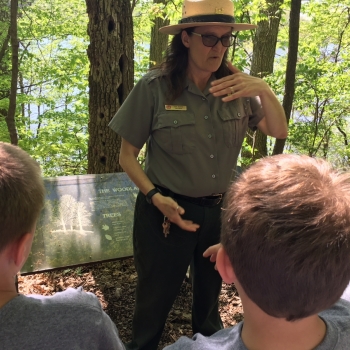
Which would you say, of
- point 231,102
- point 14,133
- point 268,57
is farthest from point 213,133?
point 268,57

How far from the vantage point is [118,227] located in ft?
10.2

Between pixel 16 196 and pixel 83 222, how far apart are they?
2.07 meters

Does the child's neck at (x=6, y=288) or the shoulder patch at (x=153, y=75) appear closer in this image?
the child's neck at (x=6, y=288)

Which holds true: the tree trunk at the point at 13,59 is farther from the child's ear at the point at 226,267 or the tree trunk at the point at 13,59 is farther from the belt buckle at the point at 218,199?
the child's ear at the point at 226,267

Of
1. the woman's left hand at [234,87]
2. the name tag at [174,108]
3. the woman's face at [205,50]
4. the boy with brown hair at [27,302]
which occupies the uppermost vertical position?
the woman's face at [205,50]

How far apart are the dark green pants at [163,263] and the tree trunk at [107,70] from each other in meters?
1.97

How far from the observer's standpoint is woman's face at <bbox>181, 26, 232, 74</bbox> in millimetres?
2123

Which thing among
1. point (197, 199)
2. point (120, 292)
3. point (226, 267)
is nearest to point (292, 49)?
point (197, 199)

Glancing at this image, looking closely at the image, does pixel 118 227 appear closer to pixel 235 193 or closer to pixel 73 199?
pixel 73 199

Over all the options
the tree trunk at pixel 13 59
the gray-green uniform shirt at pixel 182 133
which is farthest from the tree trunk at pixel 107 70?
the gray-green uniform shirt at pixel 182 133

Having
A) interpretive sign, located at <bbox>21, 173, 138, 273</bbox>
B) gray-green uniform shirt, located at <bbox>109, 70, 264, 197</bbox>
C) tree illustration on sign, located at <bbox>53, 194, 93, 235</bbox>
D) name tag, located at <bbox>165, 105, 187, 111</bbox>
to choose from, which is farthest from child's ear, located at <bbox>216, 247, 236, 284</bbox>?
tree illustration on sign, located at <bbox>53, 194, 93, 235</bbox>

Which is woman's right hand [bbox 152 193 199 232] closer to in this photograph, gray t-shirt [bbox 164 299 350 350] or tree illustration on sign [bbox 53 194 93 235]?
gray t-shirt [bbox 164 299 350 350]

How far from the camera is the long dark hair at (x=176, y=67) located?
2.12 metres

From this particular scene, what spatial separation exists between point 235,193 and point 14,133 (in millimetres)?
3582
